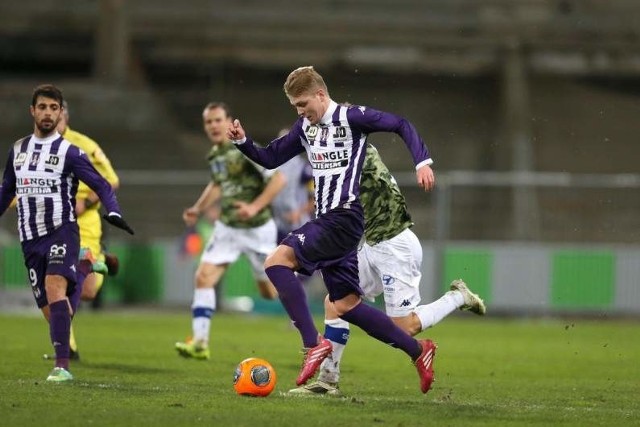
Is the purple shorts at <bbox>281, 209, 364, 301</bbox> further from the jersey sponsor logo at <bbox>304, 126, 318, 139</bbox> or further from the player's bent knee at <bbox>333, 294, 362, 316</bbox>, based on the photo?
the jersey sponsor logo at <bbox>304, 126, 318, 139</bbox>

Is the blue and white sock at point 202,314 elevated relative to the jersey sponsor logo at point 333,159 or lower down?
lower down

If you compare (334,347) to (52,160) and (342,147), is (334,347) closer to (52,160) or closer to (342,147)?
(342,147)

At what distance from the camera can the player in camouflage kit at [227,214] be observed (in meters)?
11.8

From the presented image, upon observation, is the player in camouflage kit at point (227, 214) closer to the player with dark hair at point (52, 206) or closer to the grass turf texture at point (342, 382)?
the grass turf texture at point (342, 382)

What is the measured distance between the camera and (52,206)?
8938 mm

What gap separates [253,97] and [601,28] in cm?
906

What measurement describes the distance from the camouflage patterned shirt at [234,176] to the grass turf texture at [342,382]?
1.53 meters

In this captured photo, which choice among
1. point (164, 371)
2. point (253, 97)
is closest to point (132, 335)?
point (164, 371)

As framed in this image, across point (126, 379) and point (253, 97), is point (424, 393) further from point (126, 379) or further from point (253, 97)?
point (253, 97)

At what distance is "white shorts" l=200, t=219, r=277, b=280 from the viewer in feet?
39.9

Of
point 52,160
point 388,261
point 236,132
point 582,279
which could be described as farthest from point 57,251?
point 582,279

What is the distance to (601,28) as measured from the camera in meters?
31.4

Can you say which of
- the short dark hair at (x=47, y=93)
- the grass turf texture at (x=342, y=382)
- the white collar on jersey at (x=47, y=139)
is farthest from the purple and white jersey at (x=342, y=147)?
the white collar on jersey at (x=47, y=139)

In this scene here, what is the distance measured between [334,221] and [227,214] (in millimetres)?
4369
